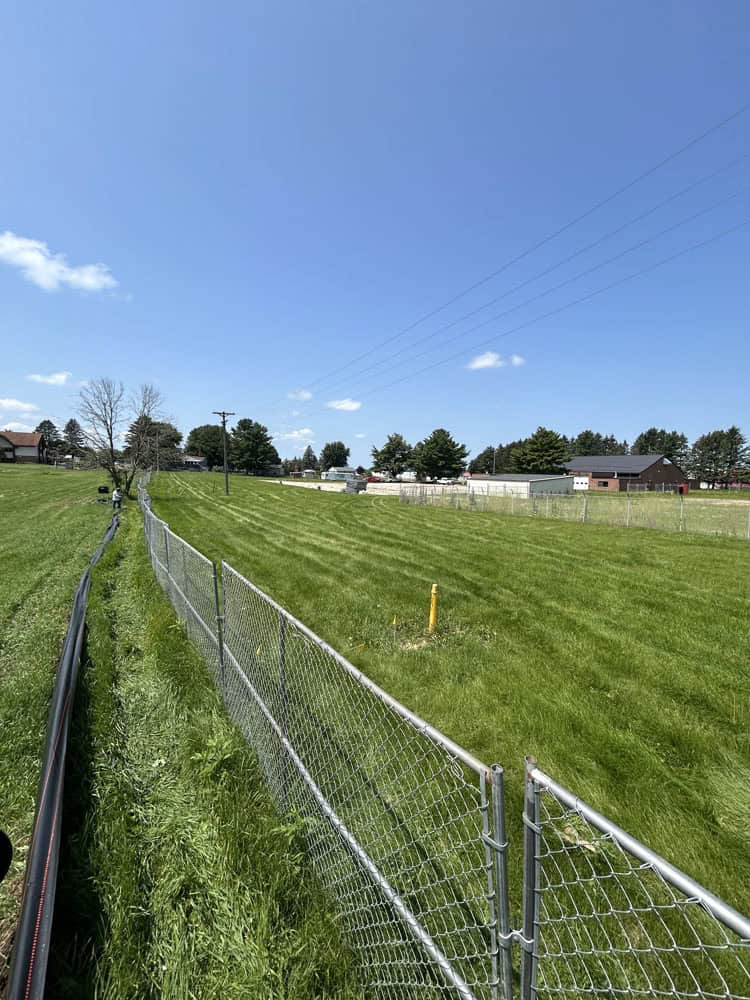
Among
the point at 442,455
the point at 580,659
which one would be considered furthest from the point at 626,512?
the point at 442,455

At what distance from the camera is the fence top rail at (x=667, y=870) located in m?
0.80

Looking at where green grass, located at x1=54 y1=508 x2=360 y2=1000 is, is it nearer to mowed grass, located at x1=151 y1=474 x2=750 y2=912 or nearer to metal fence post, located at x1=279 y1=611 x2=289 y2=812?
metal fence post, located at x1=279 y1=611 x2=289 y2=812

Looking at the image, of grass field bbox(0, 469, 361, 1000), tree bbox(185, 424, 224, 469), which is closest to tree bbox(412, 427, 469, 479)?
tree bbox(185, 424, 224, 469)

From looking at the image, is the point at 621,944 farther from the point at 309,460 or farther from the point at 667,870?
the point at 309,460

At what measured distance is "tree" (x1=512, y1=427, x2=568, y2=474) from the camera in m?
65.9

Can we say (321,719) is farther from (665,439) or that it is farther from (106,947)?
(665,439)

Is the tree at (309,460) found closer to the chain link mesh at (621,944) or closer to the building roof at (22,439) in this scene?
the building roof at (22,439)

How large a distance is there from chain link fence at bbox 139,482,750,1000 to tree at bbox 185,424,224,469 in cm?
8724

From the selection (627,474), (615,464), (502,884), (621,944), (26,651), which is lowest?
(621,944)

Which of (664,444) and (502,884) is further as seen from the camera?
(664,444)

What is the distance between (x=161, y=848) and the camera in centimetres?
257

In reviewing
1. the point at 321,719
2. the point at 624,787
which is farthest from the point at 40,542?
the point at 624,787

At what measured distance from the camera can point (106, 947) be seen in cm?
203

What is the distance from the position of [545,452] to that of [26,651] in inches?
2688
